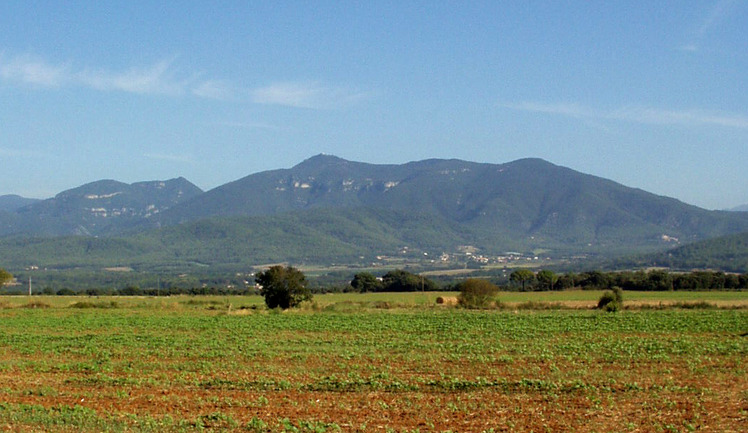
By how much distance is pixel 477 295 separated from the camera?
57000 millimetres

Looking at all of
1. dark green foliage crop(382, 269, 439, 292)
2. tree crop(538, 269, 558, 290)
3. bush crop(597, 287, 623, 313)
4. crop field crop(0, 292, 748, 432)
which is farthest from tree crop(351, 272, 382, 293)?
crop field crop(0, 292, 748, 432)

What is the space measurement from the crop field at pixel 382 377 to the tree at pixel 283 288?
625 inches

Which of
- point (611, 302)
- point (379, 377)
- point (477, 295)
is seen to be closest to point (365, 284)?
point (477, 295)

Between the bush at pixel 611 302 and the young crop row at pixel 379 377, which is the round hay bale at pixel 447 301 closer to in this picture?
the bush at pixel 611 302

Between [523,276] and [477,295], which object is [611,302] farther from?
[523,276]

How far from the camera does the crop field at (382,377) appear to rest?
15.7m

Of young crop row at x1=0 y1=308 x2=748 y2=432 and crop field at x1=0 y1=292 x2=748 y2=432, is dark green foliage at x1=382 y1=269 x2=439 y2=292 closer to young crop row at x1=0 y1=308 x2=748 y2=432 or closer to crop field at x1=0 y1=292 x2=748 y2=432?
crop field at x1=0 y1=292 x2=748 y2=432

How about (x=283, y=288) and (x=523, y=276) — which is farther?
(x=523, y=276)

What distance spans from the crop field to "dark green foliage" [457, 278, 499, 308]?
18.1 meters

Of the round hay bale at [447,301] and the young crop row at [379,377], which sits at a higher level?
the young crop row at [379,377]

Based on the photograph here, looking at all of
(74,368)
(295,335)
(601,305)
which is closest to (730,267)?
(601,305)

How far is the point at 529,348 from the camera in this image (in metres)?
27.4

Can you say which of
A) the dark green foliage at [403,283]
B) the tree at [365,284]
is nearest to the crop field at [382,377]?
the dark green foliage at [403,283]

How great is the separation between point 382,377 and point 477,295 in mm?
36724
